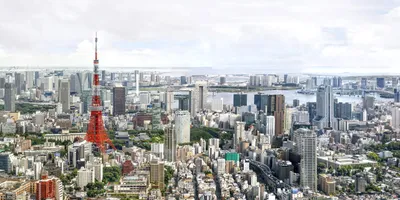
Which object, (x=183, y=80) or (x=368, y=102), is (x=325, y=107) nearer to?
(x=368, y=102)

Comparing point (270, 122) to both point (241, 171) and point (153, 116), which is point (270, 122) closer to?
point (153, 116)

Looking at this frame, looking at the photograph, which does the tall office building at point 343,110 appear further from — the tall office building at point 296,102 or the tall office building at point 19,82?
the tall office building at point 19,82

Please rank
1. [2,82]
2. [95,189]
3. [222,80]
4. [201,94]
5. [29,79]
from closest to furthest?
1. [95,189]
2. [2,82]
3. [29,79]
4. [222,80]
5. [201,94]

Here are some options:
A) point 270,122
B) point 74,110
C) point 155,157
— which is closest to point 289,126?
point 270,122

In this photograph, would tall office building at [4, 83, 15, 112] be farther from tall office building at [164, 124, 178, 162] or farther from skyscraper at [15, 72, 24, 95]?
tall office building at [164, 124, 178, 162]

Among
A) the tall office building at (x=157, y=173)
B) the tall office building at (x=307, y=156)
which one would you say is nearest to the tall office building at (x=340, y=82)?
the tall office building at (x=307, y=156)

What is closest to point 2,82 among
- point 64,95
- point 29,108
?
point 29,108
